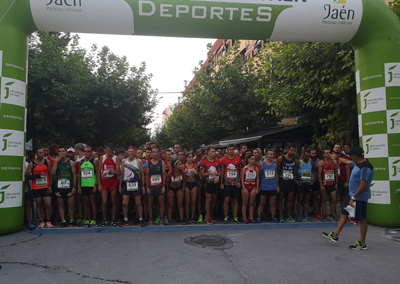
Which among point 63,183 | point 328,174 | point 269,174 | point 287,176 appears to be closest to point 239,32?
point 269,174

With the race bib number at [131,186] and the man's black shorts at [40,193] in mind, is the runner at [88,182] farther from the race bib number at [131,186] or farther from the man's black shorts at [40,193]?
the race bib number at [131,186]

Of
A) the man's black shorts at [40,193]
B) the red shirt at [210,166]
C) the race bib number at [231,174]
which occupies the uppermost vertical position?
the red shirt at [210,166]

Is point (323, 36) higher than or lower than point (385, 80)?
higher

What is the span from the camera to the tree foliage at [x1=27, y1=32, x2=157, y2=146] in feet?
41.3

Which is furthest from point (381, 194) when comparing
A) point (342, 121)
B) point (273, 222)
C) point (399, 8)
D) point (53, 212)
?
point (53, 212)

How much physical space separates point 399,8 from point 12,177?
36.2ft

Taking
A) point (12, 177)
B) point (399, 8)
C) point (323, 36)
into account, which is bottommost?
point (12, 177)

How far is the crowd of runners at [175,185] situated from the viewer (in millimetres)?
7191

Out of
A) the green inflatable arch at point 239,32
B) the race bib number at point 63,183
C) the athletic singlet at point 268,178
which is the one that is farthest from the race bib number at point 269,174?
the race bib number at point 63,183

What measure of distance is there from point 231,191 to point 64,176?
4.02 metres

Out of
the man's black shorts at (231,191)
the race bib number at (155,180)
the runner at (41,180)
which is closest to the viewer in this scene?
the runner at (41,180)

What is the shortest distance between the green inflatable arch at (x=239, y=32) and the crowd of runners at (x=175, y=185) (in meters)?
0.78

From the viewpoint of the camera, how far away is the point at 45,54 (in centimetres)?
1343

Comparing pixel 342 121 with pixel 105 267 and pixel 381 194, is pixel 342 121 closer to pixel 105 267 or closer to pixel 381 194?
pixel 381 194
